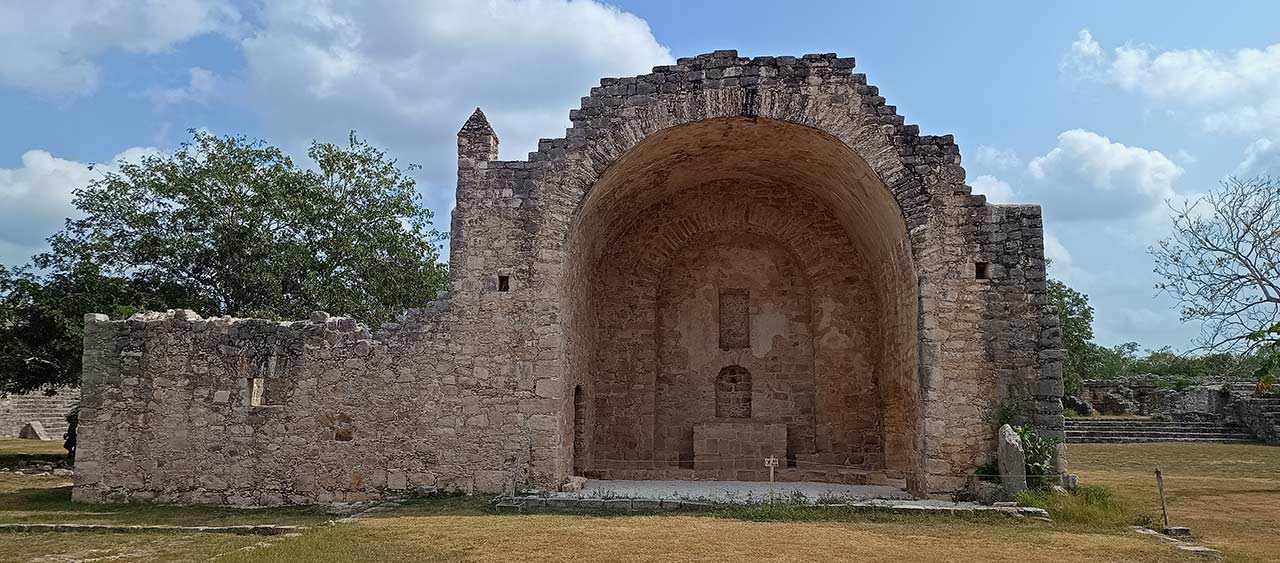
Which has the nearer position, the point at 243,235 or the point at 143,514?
the point at 143,514

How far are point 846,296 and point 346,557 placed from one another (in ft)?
35.8

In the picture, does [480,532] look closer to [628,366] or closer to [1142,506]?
[628,366]

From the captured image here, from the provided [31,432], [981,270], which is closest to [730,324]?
[981,270]

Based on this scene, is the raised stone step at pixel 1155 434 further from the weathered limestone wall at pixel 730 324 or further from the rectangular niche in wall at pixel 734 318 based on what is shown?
the rectangular niche in wall at pixel 734 318

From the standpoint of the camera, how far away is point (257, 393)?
1304 cm

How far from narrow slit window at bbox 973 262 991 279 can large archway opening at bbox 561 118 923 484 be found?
7.04 ft

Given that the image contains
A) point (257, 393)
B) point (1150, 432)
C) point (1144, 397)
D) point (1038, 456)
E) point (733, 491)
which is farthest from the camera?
point (1144, 397)

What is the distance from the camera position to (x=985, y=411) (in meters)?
12.4

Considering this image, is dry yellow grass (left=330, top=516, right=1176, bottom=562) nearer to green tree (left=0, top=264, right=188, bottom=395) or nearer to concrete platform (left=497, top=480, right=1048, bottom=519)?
concrete platform (left=497, top=480, right=1048, bottom=519)

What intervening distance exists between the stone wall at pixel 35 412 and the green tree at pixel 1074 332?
33.8 meters

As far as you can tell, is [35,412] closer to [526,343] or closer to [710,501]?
[526,343]

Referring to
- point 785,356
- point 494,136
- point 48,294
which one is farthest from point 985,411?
point 48,294

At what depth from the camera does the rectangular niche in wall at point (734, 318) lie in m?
17.5

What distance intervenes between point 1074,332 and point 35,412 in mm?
36800
